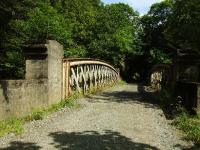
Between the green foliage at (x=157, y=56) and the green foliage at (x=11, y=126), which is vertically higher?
the green foliage at (x=157, y=56)

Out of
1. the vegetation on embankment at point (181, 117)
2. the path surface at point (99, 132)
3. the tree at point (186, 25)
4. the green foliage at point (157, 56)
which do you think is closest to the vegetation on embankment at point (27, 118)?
the path surface at point (99, 132)

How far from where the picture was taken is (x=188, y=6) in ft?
49.5

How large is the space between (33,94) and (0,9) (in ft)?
8.29

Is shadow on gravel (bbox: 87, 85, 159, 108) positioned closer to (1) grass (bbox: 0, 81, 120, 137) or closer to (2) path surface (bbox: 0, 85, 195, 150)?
(1) grass (bbox: 0, 81, 120, 137)

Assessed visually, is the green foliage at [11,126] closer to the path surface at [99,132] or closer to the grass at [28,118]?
the grass at [28,118]

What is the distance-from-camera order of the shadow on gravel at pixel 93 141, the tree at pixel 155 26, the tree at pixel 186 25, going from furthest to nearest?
the tree at pixel 155 26 → the tree at pixel 186 25 → the shadow on gravel at pixel 93 141

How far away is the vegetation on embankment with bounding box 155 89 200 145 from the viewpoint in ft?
28.6

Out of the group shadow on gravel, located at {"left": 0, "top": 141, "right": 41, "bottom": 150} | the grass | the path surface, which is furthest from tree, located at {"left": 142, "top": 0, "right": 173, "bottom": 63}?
shadow on gravel, located at {"left": 0, "top": 141, "right": 41, "bottom": 150}

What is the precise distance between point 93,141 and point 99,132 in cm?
84

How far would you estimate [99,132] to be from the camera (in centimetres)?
872

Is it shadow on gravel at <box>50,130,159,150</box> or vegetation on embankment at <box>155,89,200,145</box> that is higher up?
vegetation on embankment at <box>155,89,200,145</box>

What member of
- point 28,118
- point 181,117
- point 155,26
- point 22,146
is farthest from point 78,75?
point 155,26

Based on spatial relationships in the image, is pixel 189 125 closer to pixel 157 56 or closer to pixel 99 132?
pixel 99 132

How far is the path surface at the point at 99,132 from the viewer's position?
24.9 ft
